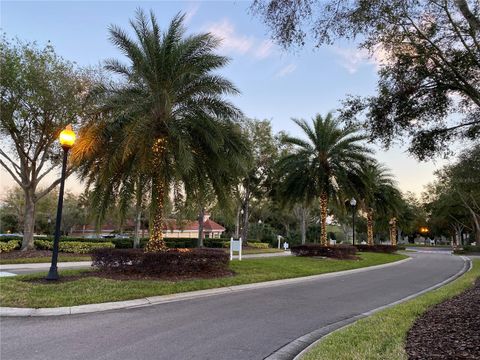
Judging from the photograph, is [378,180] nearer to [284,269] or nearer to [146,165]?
[284,269]

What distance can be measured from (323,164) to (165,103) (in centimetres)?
1447

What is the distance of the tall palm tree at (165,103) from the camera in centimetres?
1398

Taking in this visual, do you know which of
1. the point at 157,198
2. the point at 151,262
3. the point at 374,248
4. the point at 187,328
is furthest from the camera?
the point at 374,248

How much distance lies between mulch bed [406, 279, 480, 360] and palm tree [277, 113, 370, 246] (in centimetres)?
1683

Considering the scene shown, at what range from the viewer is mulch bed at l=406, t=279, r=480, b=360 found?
5.26 m

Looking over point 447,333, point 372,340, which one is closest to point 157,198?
point 372,340

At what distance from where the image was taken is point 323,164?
85.4 ft

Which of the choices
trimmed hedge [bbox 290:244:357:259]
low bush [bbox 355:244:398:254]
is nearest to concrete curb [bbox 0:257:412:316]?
trimmed hedge [bbox 290:244:357:259]


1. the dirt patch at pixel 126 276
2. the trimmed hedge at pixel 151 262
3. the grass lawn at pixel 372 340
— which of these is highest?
the trimmed hedge at pixel 151 262

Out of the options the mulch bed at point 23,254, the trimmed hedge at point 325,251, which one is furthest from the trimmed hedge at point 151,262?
the trimmed hedge at point 325,251

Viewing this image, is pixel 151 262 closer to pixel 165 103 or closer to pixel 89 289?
pixel 89 289

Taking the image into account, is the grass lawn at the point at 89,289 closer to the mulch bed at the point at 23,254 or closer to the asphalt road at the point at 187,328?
the asphalt road at the point at 187,328

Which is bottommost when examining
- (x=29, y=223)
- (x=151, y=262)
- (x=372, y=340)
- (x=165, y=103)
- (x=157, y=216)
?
(x=372, y=340)

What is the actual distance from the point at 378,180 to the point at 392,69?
1214 inches
